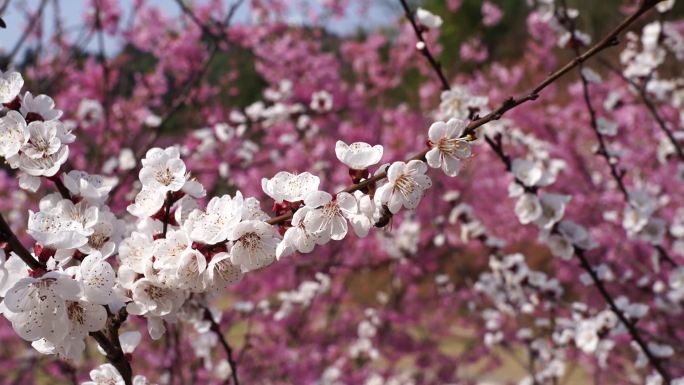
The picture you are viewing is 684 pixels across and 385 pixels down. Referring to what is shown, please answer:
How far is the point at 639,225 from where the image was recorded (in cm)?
212

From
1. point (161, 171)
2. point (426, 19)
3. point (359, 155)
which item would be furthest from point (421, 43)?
point (161, 171)

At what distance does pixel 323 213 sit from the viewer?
104 centimetres

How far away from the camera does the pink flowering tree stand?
1.04 meters

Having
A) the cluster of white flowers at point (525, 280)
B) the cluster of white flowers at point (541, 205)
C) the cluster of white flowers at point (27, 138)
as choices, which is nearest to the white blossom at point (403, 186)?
the cluster of white flowers at point (27, 138)

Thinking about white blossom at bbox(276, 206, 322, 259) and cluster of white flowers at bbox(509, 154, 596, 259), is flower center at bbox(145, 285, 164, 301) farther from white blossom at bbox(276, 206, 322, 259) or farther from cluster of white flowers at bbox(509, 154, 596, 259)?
cluster of white flowers at bbox(509, 154, 596, 259)

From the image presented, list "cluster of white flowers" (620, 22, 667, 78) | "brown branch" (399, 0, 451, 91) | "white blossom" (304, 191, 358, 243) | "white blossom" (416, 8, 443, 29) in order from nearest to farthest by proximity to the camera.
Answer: "white blossom" (304, 191, 358, 243)
"brown branch" (399, 0, 451, 91)
"white blossom" (416, 8, 443, 29)
"cluster of white flowers" (620, 22, 667, 78)

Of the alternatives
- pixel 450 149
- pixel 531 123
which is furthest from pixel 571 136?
pixel 450 149

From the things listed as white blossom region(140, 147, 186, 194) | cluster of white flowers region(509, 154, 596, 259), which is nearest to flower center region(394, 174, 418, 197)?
white blossom region(140, 147, 186, 194)

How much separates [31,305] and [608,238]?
18.0ft

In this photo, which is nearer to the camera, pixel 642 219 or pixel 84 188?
pixel 84 188

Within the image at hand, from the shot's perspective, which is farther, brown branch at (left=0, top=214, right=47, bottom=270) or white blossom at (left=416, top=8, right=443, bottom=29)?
white blossom at (left=416, top=8, right=443, bottom=29)

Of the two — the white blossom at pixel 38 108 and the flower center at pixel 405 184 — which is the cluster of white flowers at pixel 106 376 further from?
the flower center at pixel 405 184

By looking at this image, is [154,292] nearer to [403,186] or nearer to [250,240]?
[250,240]

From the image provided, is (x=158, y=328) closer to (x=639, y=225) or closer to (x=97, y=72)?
(x=639, y=225)
